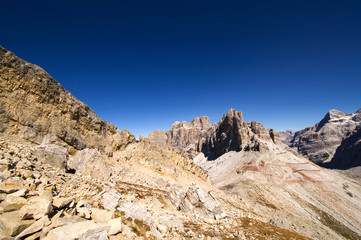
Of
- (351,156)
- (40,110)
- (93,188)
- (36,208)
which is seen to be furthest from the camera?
(351,156)

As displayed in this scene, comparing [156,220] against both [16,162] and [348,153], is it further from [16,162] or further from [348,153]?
[348,153]

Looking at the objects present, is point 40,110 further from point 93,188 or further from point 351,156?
point 351,156

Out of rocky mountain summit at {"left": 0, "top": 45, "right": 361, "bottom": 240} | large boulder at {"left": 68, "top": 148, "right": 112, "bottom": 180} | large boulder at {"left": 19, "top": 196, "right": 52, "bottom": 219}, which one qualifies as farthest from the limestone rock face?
large boulder at {"left": 19, "top": 196, "right": 52, "bottom": 219}

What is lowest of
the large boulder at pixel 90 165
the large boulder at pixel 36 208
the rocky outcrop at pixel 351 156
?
the large boulder at pixel 36 208

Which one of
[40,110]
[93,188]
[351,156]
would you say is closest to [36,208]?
[93,188]

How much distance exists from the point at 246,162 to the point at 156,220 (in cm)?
10179

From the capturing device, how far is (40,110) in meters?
23.6

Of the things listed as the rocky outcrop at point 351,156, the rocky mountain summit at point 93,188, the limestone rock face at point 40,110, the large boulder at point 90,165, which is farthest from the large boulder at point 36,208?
the rocky outcrop at point 351,156

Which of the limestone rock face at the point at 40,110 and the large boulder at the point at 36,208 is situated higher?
the limestone rock face at the point at 40,110

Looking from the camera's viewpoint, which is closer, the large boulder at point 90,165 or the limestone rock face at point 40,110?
the limestone rock face at point 40,110

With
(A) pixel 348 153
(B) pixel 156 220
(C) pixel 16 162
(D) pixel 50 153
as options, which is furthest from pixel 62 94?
(A) pixel 348 153

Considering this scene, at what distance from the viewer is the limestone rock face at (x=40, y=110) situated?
67.5 ft

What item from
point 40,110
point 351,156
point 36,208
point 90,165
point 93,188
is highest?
point 351,156

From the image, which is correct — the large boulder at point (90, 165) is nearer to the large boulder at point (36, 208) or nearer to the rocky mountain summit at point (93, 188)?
the rocky mountain summit at point (93, 188)
